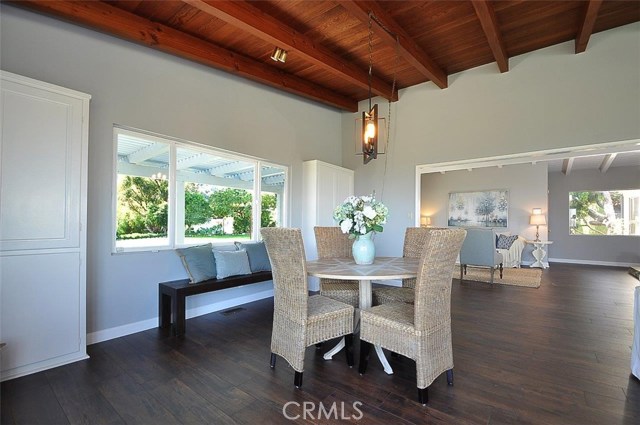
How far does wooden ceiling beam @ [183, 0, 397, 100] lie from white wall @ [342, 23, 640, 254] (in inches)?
48.1

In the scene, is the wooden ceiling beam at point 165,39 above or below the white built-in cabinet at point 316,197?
above

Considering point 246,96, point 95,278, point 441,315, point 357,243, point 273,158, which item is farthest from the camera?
point 273,158

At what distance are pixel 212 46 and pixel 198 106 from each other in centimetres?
68

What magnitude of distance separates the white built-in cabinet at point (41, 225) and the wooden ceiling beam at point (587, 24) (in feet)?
14.4

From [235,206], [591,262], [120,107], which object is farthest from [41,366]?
[591,262]

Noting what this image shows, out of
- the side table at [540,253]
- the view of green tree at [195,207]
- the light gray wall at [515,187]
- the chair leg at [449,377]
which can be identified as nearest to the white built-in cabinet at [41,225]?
the view of green tree at [195,207]

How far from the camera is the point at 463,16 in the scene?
3.03m

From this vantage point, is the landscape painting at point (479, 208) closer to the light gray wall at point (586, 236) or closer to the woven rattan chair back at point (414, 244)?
the light gray wall at point (586, 236)

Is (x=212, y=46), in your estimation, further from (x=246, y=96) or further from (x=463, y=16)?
(x=463, y=16)

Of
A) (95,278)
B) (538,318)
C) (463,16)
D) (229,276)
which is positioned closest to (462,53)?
(463,16)

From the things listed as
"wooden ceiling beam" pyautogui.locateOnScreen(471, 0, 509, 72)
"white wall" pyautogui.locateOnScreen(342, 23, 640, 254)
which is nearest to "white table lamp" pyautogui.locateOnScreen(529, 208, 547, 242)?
"white wall" pyautogui.locateOnScreen(342, 23, 640, 254)

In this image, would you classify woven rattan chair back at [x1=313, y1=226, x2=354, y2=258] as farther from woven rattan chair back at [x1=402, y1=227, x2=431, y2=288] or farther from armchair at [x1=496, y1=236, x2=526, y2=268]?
armchair at [x1=496, y1=236, x2=526, y2=268]

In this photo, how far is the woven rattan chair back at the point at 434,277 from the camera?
178 cm

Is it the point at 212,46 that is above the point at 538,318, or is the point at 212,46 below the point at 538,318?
above
